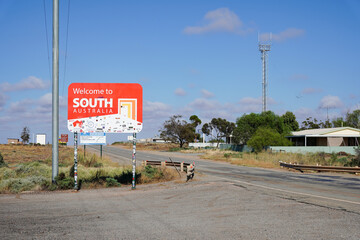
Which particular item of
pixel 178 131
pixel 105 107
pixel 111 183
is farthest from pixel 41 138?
pixel 105 107

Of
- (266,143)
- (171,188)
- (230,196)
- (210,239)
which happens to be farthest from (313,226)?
(266,143)

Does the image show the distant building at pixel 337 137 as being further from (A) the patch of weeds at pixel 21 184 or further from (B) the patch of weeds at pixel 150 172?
(A) the patch of weeds at pixel 21 184

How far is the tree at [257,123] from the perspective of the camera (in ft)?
220

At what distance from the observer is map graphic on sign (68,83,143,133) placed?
1591 cm

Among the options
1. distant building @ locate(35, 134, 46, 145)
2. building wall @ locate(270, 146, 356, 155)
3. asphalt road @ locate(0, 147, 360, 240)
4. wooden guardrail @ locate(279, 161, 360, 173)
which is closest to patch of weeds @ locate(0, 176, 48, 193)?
asphalt road @ locate(0, 147, 360, 240)

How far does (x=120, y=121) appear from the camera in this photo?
1619cm

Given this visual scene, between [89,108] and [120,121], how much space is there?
1.40 m

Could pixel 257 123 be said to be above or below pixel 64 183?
above

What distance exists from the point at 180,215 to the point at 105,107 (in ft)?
25.6

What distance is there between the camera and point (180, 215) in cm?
975

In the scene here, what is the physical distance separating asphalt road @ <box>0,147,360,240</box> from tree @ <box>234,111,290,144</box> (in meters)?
53.2

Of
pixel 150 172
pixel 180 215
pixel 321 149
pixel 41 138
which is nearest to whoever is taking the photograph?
pixel 180 215

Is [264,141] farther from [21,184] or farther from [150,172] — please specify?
[21,184]

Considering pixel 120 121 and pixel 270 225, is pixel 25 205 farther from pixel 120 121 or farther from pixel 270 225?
pixel 270 225
